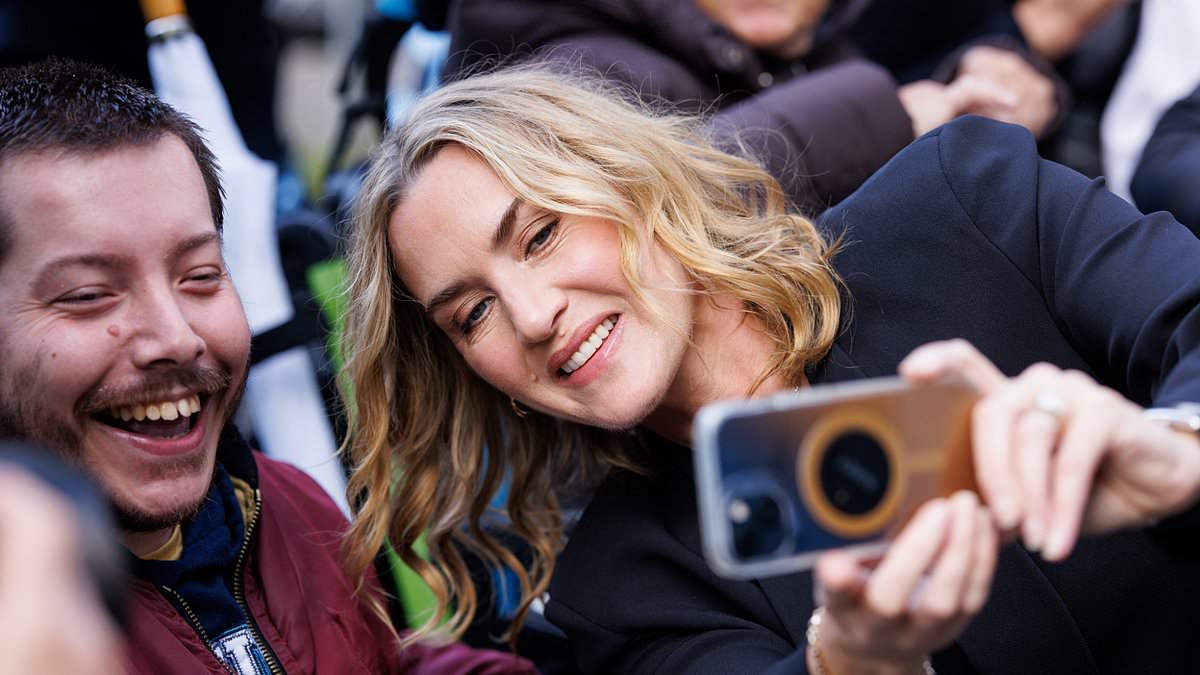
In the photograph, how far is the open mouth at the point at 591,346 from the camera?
149 cm

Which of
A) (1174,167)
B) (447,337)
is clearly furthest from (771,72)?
(447,337)

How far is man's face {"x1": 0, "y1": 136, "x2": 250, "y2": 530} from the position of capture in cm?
127

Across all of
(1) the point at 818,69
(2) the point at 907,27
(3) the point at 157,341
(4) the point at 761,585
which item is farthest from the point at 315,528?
(2) the point at 907,27

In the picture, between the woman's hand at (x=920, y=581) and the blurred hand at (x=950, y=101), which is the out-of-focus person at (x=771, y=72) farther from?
the woman's hand at (x=920, y=581)

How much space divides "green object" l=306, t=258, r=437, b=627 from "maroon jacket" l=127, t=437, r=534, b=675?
170 mm

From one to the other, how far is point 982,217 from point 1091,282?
182 millimetres

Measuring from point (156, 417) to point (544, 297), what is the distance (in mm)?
462

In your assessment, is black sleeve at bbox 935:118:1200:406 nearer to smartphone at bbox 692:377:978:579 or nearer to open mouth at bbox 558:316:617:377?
smartphone at bbox 692:377:978:579

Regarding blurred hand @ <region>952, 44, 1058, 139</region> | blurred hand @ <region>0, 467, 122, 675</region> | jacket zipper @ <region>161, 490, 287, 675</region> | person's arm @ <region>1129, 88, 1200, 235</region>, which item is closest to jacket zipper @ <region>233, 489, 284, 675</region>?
jacket zipper @ <region>161, 490, 287, 675</region>

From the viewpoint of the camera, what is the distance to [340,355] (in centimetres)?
197

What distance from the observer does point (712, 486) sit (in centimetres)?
85

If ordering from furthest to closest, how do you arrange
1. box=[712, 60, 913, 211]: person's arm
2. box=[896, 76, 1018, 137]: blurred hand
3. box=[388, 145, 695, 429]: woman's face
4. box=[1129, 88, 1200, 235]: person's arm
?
box=[896, 76, 1018, 137]: blurred hand < box=[712, 60, 913, 211]: person's arm < box=[1129, 88, 1200, 235]: person's arm < box=[388, 145, 695, 429]: woman's face

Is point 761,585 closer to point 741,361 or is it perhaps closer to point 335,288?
point 741,361

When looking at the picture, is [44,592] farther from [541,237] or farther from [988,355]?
[988,355]
